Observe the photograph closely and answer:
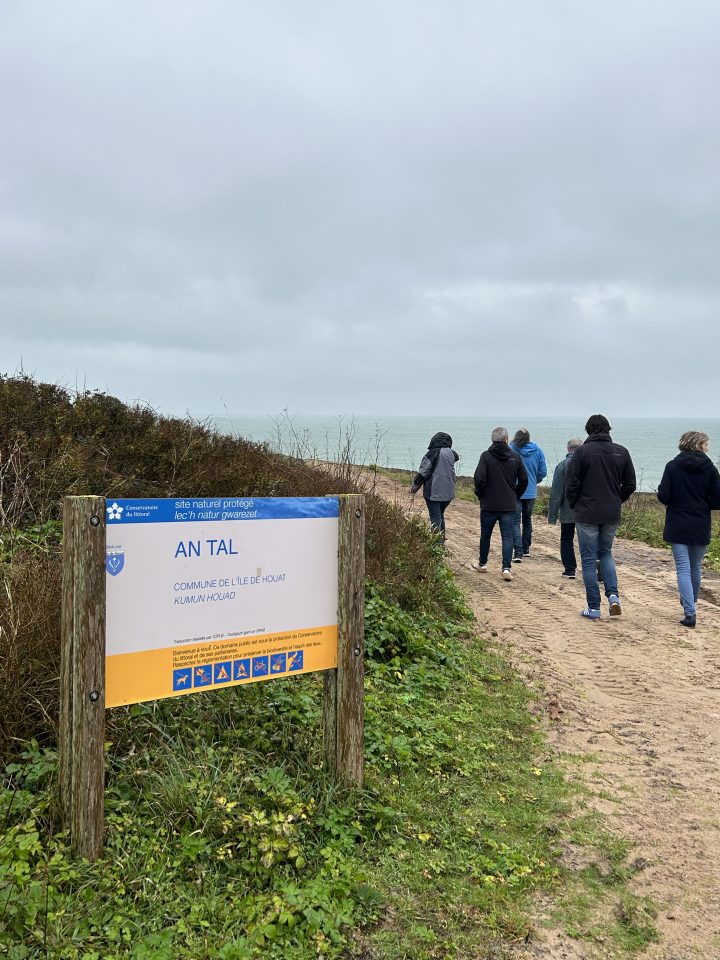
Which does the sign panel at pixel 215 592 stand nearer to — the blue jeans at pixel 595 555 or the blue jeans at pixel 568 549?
the blue jeans at pixel 595 555

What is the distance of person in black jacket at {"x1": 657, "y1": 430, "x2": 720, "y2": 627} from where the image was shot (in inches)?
317

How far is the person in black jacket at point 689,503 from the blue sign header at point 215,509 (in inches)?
231

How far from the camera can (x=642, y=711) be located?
18.3ft

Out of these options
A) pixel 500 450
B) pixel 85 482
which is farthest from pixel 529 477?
pixel 85 482

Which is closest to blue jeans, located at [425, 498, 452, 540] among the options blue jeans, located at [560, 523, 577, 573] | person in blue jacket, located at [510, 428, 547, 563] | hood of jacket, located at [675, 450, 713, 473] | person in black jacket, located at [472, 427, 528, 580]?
person in black jacket, located at [472, 427, 528, 580]

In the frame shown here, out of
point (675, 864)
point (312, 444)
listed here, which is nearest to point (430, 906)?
point (675, 864)

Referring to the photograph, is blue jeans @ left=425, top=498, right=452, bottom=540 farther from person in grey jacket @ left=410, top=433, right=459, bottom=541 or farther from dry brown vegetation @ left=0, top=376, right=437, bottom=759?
dry brown vegetation @ left=0, top=376, right=437, bottom=759

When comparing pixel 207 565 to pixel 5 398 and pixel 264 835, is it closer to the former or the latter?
pixel 264 835

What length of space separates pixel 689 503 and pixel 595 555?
48.5 inches

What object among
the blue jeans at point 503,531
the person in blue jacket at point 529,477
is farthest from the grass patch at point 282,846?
the person in blue jacket at point 529,477

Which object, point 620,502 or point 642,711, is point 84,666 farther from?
point 620,502

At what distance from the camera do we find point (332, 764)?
12.3ft

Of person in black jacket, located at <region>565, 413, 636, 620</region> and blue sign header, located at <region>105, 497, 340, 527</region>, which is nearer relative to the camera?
blue sign header, located at <region>105, 497, 340, 527</region>

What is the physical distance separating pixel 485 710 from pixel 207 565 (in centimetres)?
302
